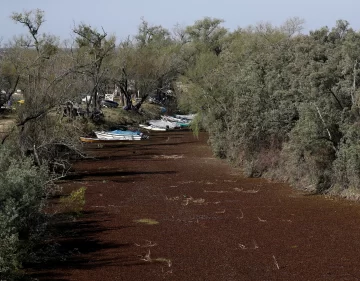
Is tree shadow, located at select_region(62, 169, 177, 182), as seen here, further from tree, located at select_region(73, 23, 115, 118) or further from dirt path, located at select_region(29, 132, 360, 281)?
tree, located at select_region(73, 23, 115, 118)

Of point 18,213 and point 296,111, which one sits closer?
point 18,213

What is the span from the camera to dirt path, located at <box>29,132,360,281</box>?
14445 millimetres

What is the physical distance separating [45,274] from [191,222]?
703 centimetres

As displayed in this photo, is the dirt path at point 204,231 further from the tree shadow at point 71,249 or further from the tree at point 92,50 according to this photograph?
the tree at point 92,50

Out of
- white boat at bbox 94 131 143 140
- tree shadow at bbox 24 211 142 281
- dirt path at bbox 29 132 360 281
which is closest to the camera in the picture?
tree shadow at bbox 24 211 142 281

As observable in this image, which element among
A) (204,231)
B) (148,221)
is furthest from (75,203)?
(204,231)

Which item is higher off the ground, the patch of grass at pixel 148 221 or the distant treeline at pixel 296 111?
the distant treeline at pixel 296 111

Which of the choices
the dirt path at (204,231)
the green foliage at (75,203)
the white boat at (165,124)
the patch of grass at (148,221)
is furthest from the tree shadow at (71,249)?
the white boat at (165,124)

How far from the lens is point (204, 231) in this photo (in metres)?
18.4

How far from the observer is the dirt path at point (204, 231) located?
14.4 metres

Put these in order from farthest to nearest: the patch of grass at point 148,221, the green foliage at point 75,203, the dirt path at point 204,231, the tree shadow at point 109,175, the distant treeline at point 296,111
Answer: the tree shadow at point 109,175, the distant treeline at point 296,111, the green foliage at point 75,203, the patch of grass at point 148,221, the dirt path at point 204,231

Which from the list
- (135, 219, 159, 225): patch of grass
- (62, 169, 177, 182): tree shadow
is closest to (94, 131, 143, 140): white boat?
(62, 169, 177, 182): tree shadow

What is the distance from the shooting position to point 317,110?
78.6 ft

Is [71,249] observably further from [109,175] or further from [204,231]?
[109,175]
